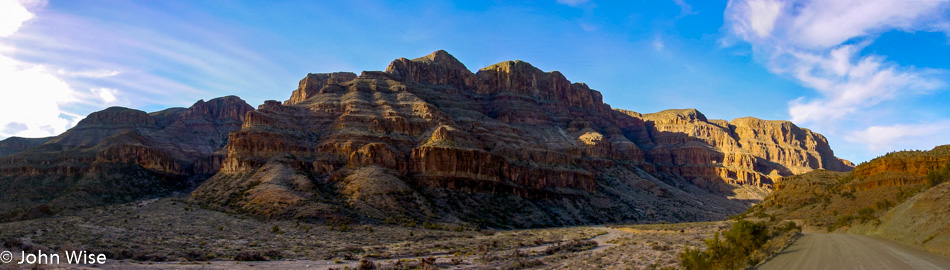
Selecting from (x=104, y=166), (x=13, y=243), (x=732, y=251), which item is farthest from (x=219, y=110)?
(x=732, y=251)

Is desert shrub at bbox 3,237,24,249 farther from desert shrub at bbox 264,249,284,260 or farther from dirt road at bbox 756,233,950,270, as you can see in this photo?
dirt road at bbox 756,233,950,270

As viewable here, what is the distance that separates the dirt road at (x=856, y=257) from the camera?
77.0ft

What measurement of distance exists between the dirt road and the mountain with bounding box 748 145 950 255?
2114 millimetres

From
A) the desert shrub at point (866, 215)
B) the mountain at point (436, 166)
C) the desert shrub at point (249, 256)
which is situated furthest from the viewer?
the mountain at point (436, 166)

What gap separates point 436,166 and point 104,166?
6537cm

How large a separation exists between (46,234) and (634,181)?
5340 inches

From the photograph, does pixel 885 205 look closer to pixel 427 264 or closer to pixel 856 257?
pixel 856 257

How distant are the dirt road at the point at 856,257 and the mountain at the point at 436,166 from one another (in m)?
53.3

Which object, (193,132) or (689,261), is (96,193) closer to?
(193,132)

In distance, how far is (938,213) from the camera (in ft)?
110

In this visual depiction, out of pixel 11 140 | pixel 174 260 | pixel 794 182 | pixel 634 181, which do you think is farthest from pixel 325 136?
pixel 11 140

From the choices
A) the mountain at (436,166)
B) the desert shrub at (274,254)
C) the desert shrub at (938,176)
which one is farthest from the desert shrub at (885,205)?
the desert shrub at (274,254)

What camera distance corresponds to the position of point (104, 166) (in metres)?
105

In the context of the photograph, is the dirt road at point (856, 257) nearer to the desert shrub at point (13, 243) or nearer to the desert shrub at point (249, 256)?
the desert shrub at point (249, 256)
